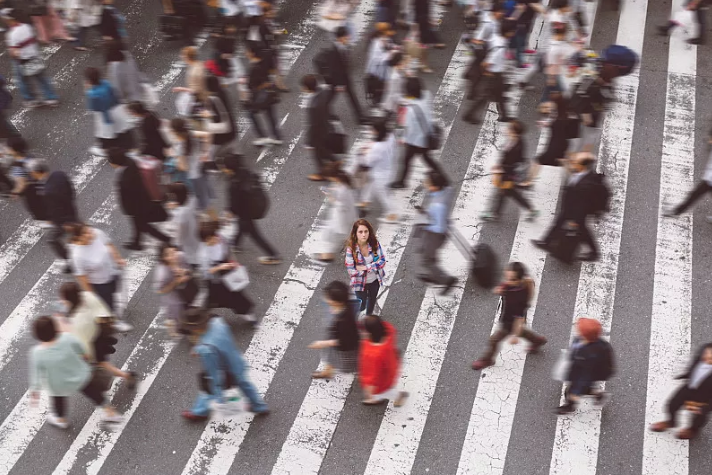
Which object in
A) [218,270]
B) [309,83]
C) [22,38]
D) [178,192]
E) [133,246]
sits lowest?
[133,246]

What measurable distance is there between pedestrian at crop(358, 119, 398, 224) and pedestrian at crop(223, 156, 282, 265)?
1480 mm

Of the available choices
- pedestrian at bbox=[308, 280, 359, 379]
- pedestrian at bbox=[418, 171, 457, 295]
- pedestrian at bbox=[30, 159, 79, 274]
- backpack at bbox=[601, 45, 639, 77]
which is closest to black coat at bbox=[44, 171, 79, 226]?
pedestrian at bbox=[30, 159, 79, 274]

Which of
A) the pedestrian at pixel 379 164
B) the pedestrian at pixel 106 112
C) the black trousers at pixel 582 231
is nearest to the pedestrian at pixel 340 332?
the pedestrian at pixel 379 164

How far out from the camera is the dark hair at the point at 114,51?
413 inches

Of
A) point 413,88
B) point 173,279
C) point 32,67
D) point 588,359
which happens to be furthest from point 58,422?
point 32,67

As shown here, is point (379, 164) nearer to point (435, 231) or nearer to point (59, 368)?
point (435, 231)

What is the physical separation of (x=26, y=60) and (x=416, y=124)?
6.40 metres

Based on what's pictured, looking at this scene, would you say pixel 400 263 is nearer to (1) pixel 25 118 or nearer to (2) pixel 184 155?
(2) pixel 184 155

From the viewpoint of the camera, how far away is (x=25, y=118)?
11984 millimetres

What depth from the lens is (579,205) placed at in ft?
27.5

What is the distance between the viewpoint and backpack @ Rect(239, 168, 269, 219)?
8.41 meters

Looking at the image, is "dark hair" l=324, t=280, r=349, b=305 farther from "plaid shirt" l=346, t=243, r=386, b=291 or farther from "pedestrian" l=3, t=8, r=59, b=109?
"pedestrian" l=3, t=8, r=59, b=109

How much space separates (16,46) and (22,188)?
3538 millimetres

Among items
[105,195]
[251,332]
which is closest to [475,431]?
[251,332]
